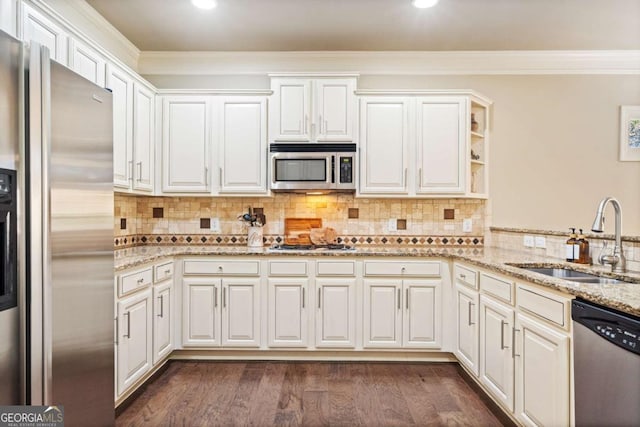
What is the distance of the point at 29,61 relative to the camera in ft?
4.18

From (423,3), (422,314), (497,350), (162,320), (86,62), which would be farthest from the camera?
(422,314)

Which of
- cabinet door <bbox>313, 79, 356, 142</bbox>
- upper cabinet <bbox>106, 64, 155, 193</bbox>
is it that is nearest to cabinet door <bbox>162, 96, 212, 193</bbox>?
upper cabinet <bbox>106, 64, 155, 193</bbox>

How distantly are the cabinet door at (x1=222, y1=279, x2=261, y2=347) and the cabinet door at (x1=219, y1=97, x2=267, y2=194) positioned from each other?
0.86 meters

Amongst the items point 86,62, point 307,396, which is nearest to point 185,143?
point 86,62

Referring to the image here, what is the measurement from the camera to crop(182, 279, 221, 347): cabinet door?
302 cm

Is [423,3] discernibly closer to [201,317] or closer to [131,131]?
[131,131]

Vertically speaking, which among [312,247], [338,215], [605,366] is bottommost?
[605,366]

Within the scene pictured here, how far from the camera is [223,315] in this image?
3027mm

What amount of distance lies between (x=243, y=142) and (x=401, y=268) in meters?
1.68

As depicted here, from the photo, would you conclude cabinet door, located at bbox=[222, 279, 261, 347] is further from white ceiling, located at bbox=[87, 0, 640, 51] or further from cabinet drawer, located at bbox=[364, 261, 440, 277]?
white ceiling, located at bbox=[87, 0, 640, 51]

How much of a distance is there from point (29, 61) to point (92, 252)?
715 mm

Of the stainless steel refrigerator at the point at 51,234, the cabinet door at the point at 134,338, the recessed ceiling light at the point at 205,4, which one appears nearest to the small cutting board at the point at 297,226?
the cabinet door at the point at 134,338

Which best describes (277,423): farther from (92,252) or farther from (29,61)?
(29,61)

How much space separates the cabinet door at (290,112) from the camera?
326 centimetres
